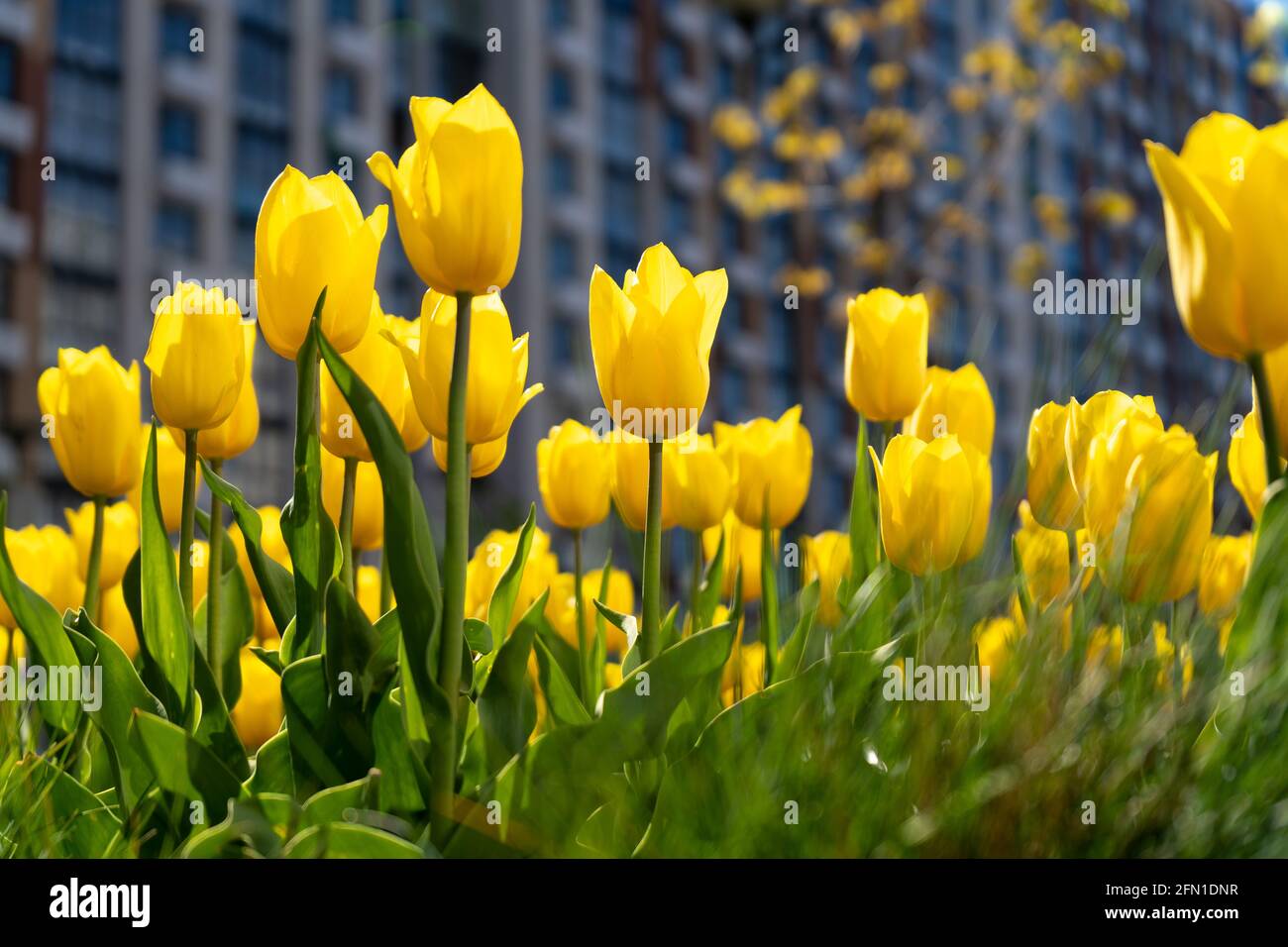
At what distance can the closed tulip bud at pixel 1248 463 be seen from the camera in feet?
2.67

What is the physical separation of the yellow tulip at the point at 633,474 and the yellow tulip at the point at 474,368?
11 centimetres

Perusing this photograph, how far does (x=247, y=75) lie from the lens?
20000mm

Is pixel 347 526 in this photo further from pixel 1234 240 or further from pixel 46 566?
pixel 1234 240

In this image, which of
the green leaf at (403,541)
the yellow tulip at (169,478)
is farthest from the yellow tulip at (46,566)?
the green leaf at (403,541)

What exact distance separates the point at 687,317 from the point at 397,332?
214mm

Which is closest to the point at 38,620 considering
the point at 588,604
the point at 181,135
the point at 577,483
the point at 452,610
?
the point at 452,610

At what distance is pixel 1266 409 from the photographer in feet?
2.13

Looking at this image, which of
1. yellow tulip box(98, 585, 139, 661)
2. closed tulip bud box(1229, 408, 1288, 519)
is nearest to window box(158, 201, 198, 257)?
yellow tulip box(98, 585, 139, 661)

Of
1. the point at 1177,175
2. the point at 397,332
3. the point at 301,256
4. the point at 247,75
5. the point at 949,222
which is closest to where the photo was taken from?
the point at 1177,175

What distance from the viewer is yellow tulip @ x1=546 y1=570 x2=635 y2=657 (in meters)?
1.19

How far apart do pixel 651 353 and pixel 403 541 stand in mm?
220
